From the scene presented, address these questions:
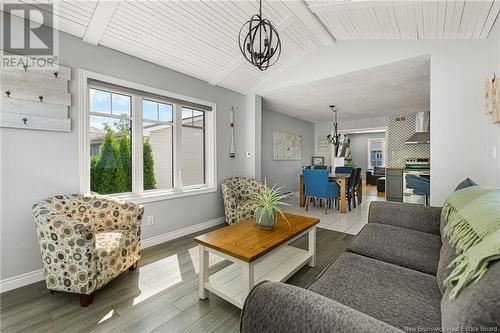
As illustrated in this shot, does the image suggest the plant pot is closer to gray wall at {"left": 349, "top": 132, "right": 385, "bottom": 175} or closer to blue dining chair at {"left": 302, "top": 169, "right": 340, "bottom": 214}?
blue dining chair at {"left": 302, "top": 169, "right": 340, "bottom": 214}

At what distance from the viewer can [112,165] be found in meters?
2.77

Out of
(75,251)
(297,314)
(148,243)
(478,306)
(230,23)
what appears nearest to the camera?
(478,306)

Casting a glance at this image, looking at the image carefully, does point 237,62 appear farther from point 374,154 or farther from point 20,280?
point 374,154

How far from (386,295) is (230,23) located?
9.88 feet

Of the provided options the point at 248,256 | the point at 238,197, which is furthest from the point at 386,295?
the point at 238,197

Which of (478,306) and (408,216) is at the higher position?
(478,306)

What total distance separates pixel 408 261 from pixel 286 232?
0.90 meters

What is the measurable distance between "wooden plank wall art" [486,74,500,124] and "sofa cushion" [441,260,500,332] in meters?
1.95

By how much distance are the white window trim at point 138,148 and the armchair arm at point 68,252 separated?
0.79 m

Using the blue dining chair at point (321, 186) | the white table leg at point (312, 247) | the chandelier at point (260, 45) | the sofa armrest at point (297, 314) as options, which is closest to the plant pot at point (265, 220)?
the white table leg at point (312, 247)

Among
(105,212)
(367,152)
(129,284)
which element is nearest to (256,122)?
(105,212)

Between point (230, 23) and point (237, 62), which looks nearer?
point (230, 23)

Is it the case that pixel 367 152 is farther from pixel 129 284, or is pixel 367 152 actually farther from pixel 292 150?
pixel 129 284

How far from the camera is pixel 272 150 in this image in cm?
611
